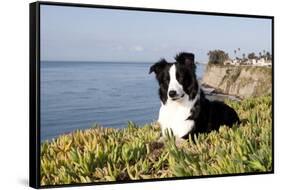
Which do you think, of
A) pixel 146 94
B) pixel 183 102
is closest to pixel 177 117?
pixel 183 102

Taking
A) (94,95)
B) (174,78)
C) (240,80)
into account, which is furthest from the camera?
(240,80)

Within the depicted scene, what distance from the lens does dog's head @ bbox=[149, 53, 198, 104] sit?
366cm

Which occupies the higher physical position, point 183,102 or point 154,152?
point 183,102

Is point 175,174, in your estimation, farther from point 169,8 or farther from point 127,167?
point 169,8

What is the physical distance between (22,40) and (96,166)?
716 mm

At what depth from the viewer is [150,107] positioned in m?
3.69

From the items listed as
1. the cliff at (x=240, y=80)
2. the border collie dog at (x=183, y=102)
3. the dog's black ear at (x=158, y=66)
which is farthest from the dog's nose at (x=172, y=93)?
the cliff at (x=240, y=80)

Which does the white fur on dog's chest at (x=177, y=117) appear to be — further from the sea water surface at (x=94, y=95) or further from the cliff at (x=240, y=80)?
the cliff at (x=240, y=80)

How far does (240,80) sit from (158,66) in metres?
0.54

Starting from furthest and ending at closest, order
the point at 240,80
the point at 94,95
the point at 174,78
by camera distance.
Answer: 1. the point at 240,80
2. the point at 174,78
3. the point at 94,95

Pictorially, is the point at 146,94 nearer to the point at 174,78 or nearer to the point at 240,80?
the point at 174,78

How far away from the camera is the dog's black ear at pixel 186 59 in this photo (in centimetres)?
373

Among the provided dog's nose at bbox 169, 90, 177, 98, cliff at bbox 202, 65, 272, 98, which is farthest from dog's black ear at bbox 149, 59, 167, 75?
cliff at bbox 202, 65, 272, 98

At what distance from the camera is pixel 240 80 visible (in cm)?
397
